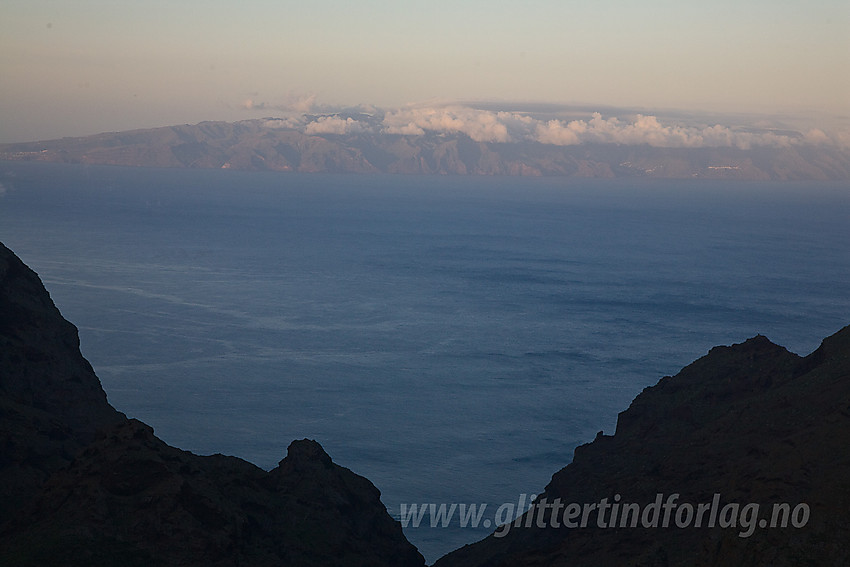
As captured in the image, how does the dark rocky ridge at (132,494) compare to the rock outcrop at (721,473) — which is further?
the dark rocky ridge at (132,494)

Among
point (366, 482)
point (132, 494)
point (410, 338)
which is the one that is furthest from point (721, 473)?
point (410, 338)

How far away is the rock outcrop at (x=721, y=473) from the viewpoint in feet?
57.8

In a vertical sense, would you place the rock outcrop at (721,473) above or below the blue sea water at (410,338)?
above

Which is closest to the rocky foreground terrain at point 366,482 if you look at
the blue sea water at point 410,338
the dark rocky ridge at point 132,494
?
the dark rocky ridge at point 132,494

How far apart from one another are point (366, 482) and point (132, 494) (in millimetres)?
9295

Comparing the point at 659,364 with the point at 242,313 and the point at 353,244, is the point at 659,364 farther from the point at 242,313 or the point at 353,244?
the point at 353,244

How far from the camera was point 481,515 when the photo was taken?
54625 mm

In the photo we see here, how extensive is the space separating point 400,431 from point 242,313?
44.4m

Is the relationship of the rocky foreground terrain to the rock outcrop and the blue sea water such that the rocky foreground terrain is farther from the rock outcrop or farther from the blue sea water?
the blue sea water

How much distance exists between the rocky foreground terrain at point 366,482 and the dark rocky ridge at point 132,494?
5 centimetres

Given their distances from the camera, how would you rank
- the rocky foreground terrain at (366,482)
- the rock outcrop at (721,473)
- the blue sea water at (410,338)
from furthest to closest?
the blue sea water at (410,338) → the rocky foreground terrain at (366,482) → the rock outcrop at (721,473)

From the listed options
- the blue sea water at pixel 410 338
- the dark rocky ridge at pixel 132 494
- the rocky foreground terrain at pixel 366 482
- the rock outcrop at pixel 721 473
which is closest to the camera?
the rock outcrop at pixel 721 473

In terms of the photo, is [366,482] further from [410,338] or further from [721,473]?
[410,338]

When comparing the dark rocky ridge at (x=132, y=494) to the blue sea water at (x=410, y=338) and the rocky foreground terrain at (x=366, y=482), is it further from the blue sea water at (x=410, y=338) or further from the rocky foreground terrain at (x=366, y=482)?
the blue sea water at (x=410, y=338)
